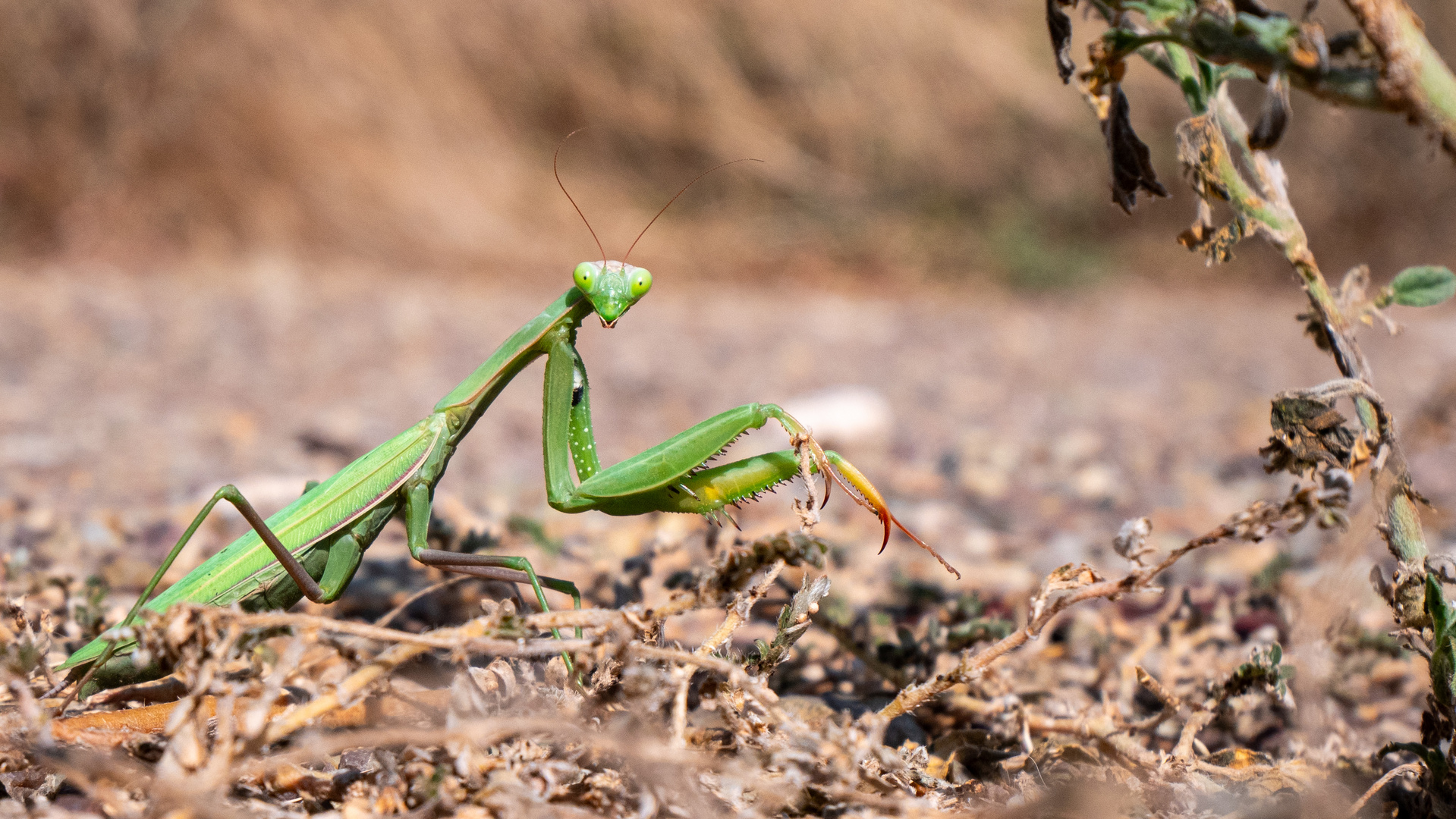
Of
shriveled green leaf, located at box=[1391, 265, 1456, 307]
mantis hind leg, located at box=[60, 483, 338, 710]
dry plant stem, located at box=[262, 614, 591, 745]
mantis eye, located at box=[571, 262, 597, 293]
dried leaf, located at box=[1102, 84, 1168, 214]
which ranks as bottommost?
dry plant stem, located at box=[262, 614, 591, 745]

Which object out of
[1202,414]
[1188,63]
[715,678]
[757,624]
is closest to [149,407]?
[757,624]

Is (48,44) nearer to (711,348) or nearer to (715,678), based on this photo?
(711,348)

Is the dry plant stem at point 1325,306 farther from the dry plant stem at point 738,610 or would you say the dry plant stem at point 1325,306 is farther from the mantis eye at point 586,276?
the mantis eye at point 586,276

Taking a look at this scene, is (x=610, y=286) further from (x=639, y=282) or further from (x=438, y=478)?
(x=438, y=478)

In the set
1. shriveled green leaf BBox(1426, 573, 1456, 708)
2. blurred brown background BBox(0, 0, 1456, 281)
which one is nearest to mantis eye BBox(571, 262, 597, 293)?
shriveled green leaf BBox(1426, 573, 1456, 708)

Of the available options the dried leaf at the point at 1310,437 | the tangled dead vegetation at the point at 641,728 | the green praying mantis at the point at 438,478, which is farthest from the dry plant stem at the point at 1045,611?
the green praying mantis at the point at 438,478

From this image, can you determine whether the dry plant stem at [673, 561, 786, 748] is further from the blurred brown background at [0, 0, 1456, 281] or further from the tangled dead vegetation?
the blurred brown background at [0, 0, 1456, 281]
